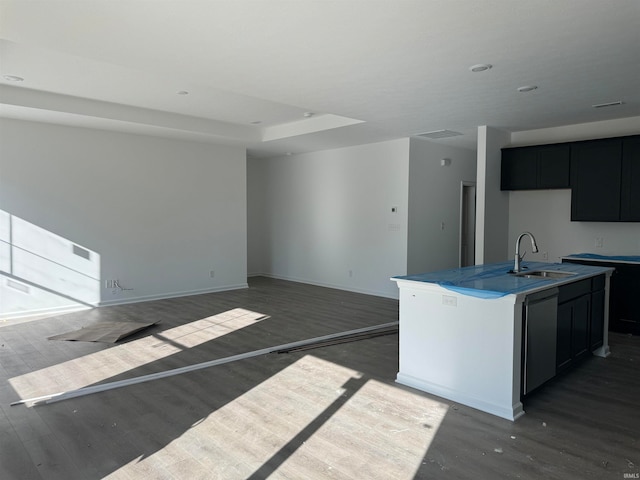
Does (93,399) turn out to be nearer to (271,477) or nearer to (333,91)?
(271,477)

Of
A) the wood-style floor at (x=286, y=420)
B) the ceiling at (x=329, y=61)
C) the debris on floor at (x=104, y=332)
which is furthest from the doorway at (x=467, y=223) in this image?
the debris on floor at (x=104, y=332)

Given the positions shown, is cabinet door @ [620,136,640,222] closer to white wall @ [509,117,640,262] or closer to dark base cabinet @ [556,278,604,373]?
white wall @ [509,117,640,262]

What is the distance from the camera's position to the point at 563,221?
624 centimetres

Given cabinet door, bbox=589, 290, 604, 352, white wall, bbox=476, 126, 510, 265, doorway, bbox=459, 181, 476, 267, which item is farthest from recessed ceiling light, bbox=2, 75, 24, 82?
doorway, bbox=459, 181, 476, 267

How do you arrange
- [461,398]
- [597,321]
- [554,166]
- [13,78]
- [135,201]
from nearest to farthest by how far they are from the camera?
[461,398] → [597,321] → [13,78] → [554,166] → [135,201]

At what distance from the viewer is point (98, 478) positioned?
2271 millimetres

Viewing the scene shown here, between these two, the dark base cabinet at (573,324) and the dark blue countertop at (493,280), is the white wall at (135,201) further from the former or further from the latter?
the dark base cabinet at (573,324)

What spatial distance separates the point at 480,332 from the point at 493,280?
55 centimetres

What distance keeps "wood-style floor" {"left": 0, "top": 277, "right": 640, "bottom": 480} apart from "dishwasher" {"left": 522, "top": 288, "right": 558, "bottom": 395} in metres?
0.20

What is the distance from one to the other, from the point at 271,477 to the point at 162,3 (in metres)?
2.78

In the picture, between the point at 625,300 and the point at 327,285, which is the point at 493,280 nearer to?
the point at 625,300

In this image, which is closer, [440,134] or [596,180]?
[596,180]

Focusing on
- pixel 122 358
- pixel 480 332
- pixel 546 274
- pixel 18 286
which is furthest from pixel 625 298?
pixel 18 286

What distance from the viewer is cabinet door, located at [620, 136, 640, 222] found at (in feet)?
17.3
